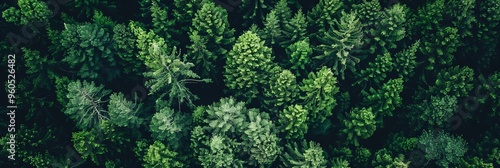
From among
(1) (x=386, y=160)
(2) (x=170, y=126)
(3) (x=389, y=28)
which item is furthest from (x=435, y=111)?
(2) (x=170, y=126)

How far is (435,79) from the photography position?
34.9m

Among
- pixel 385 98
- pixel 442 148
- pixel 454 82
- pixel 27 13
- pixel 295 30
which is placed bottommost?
pixel 442 148

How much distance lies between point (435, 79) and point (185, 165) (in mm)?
17213

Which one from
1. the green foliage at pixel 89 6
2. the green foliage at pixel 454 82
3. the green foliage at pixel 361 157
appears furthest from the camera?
the green foliage at pixel 89 6

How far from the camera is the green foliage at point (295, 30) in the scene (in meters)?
33.8

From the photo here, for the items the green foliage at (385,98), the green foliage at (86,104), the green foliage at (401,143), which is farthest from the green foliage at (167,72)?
the green foliage at (401,143)

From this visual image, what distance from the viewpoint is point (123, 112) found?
32.1 metres

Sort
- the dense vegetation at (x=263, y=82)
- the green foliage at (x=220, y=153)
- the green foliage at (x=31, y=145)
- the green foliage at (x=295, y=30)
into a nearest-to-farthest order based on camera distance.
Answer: the green foliage at (x=220, y=153), the dense vegetation at (x=263, y=82), the green foliage at (x=295, y=30), the green foliage at (x=31, y=145)

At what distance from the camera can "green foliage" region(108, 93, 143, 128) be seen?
1248 inches

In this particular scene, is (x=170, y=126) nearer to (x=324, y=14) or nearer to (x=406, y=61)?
(x=324, y=14)

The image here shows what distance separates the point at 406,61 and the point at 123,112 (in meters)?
17.6

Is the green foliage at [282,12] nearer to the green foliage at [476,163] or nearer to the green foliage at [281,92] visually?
the green foliage at [281,92]

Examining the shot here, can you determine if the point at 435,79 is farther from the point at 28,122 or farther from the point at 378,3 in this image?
the point at 28,122

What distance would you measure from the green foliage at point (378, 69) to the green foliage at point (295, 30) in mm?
4531
